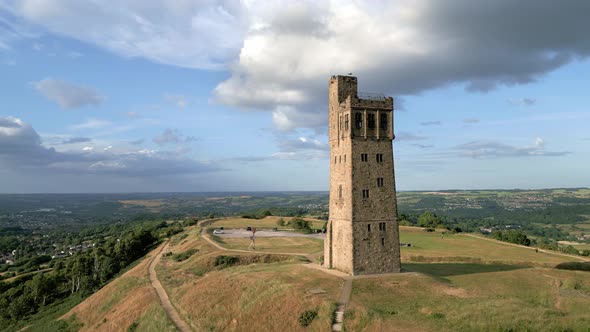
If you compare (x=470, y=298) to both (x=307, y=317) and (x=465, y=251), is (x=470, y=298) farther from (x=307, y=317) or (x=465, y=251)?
(x=465, y=251)

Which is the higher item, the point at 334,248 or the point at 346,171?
the point at 346,171

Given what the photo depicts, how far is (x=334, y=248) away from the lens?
45.3m

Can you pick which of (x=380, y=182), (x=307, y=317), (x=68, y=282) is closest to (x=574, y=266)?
(x=380, y=182)

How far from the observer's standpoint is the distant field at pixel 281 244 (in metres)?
65.8

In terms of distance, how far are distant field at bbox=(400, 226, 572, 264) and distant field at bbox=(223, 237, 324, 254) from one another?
48.9 ft

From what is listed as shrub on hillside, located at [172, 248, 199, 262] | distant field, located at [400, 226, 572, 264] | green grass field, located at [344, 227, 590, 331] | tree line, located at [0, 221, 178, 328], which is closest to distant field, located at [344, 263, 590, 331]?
green grass field, located at [344, 227, 590, 331]

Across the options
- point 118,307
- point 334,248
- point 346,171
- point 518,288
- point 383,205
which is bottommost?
point 118,307

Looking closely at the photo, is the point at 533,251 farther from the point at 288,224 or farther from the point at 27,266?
the point at 27,266

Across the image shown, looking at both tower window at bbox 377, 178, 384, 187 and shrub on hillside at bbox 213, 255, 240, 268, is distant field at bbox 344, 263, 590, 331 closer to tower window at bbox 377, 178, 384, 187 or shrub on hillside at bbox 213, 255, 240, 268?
tower window at bbox 377, 178, 384, 187

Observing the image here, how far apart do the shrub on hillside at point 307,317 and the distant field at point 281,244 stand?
3055 cm

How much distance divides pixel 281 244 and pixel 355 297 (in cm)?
3815

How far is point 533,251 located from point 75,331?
77856mm

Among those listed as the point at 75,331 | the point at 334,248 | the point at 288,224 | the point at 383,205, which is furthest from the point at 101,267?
the point at 383,205

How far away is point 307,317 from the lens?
31734 millimetres
